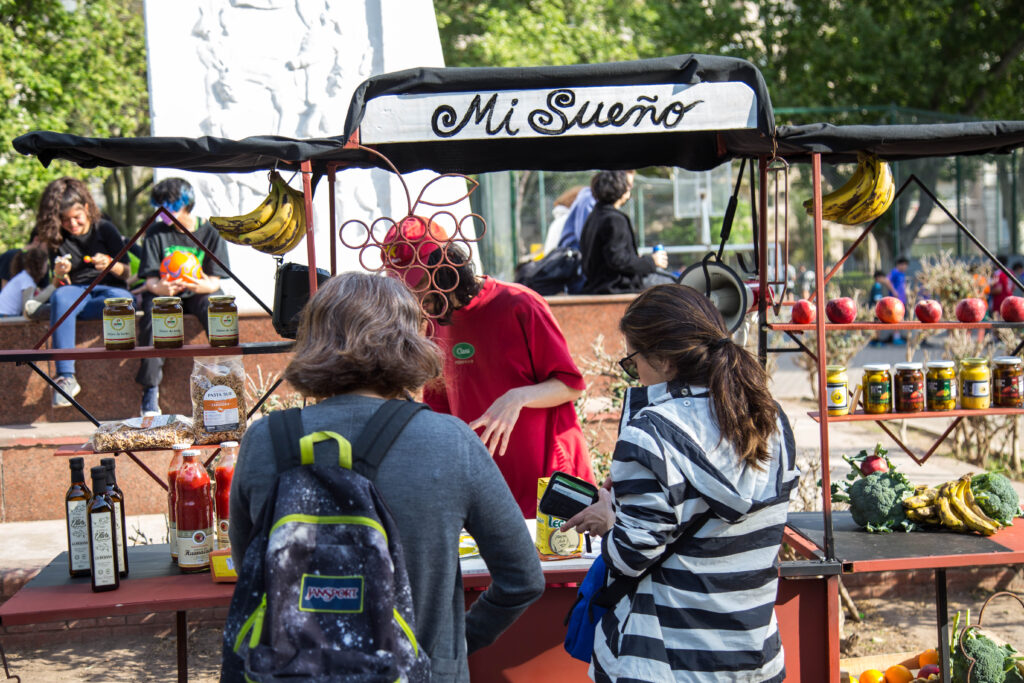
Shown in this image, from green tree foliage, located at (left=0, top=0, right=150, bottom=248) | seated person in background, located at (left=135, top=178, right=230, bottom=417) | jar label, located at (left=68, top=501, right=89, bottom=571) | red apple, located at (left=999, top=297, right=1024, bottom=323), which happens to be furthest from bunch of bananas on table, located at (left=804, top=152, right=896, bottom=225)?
green tree foliage, located at (left=0, top=0, right=150, bottom=248)

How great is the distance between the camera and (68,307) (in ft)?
19.7

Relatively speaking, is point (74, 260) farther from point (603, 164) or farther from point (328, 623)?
point (328, 623)

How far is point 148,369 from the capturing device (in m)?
6.20

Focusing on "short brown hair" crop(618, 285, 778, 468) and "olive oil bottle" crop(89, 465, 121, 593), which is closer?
"short brown hair" crop(618, 285, 778, 468)

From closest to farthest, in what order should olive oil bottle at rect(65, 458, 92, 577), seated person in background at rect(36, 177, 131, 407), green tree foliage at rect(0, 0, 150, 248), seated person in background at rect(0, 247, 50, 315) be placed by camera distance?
olive oil bottle at rect(65, 458, 92, 577), seated person in background at rect(36, 177, 131, 407), seated person in background at rect(0, 247, 50, 315), green tree foliage at rect(0, 0, 150, 248)

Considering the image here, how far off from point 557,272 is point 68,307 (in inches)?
149

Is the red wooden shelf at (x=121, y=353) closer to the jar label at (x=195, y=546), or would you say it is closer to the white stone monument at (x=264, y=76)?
the jar label at (x=195, y=546)

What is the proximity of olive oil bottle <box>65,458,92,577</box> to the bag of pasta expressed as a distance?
410mm

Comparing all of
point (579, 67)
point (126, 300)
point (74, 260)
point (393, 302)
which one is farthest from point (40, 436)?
point (393, 302)

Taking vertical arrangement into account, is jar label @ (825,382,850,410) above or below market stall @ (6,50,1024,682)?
below

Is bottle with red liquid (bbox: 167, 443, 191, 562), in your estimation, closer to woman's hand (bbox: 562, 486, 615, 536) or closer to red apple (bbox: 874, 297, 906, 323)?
woman's hand (bbox: 562, 486, 615, 536)

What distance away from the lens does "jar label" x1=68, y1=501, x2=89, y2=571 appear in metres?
2.96

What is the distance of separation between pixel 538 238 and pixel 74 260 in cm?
1147

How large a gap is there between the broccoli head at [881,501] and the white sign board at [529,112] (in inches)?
63.9
